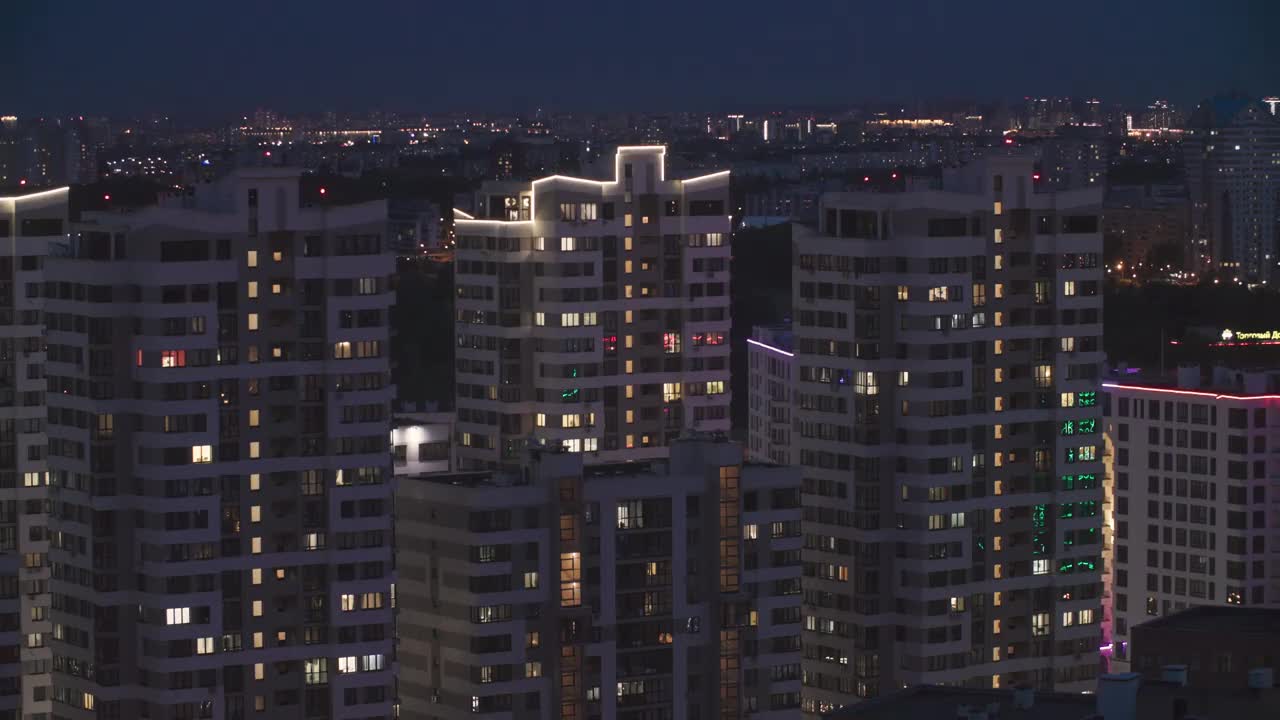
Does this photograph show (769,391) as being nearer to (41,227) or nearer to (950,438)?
(950,438)

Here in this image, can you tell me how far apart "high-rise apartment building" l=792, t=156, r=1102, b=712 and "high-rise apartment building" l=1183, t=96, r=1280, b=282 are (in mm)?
70071

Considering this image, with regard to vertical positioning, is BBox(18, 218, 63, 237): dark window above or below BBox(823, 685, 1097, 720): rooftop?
above

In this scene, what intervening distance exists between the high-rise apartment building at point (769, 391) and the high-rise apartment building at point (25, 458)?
60.1 feet

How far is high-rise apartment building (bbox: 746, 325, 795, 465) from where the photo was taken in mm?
55594

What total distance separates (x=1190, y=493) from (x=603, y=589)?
1365 centimetres

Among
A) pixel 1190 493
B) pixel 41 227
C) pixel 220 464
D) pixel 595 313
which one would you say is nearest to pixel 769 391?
pixel 595 313

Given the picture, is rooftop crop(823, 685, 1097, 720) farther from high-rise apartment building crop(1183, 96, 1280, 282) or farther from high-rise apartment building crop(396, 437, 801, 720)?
high-rise apartment building crop(1183, 96, 1280, 282)

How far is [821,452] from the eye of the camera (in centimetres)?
4003

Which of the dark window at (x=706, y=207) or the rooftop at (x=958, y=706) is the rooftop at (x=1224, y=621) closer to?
the rooftop at (x=958, y=706)

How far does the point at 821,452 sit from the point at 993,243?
11.9 feet

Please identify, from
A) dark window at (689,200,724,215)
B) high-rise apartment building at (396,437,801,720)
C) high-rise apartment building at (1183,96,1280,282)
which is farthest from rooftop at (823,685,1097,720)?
high-rise apartment building at (1183,96,1280,282)

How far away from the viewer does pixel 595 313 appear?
45750 mm

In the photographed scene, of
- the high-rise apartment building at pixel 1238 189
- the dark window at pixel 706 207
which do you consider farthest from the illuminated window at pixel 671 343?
the high-rise apartment building at pixel 1238 189

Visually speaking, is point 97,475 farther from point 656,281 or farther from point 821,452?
point 656,281
